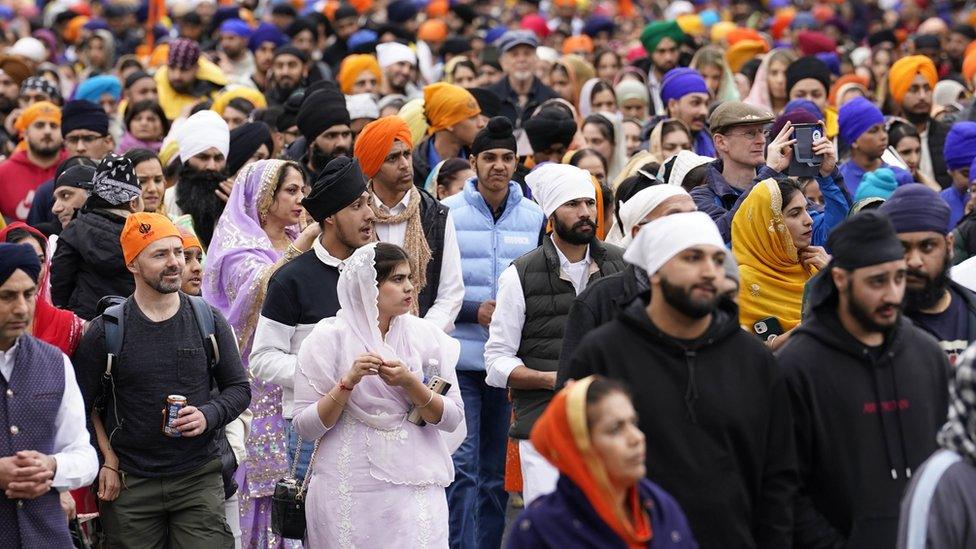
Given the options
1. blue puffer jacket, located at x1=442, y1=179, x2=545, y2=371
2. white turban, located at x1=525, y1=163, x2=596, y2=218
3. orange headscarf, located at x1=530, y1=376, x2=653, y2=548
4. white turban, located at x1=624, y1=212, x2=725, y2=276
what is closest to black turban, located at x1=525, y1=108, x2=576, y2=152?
blue puffer jacket, located at x1=442, y1=179, x2=545, y2=371

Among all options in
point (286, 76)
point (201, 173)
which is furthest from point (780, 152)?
point (286, 76)

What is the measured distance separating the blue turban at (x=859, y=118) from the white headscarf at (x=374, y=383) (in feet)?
16.2

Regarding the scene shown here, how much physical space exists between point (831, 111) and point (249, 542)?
676 cm

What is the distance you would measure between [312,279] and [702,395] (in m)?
2.86

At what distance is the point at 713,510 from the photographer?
6070 mm

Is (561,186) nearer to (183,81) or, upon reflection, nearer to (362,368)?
(362,368)

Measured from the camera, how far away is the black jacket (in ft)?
30.3

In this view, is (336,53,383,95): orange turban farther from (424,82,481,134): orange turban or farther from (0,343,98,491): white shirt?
(0,343,98,491): white shirt

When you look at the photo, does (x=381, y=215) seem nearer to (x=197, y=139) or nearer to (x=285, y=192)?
(x=285, y=192)

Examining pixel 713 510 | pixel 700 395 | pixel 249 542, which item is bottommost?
pixel 249 542

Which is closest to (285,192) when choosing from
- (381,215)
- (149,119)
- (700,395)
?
(381,215)

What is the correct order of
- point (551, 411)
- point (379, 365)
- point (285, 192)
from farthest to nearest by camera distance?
point (285, 192) → point (379, 365) → point (551, 411)

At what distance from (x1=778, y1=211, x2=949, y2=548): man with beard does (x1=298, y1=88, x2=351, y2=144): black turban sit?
232 inches

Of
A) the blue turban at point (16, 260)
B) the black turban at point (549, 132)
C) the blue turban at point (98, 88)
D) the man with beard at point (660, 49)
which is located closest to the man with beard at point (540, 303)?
the blue turban at point (16, 260)
